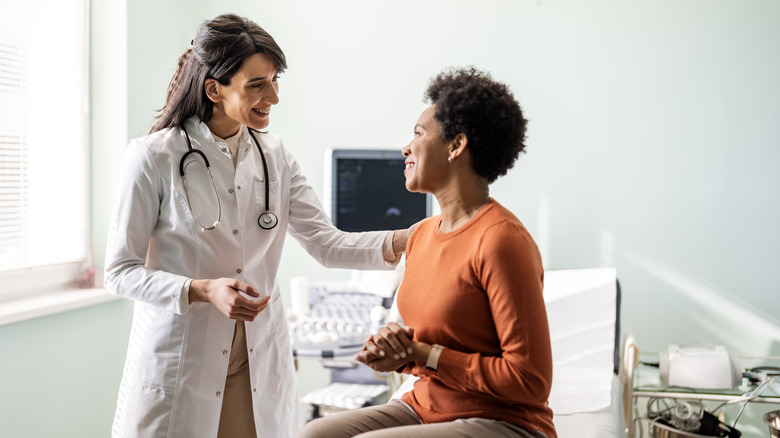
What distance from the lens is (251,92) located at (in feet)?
4.83

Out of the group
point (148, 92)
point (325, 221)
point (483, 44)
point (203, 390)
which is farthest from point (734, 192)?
point (148, 92)

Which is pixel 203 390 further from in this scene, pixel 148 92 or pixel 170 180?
pixel 148 92

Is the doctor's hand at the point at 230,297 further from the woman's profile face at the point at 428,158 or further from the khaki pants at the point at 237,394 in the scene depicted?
the woman's profile face at the point at 428,158

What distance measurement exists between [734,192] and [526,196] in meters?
0.76

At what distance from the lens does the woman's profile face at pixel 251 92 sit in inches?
57.8

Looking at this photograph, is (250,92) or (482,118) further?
(250,92)

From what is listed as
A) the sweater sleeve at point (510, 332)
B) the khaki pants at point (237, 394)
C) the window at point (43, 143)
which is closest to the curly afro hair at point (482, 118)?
the sweater sleeve at point (510, 332)

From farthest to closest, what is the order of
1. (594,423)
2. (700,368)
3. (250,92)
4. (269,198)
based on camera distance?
(700,368) < (594,423) < (269,198) < (250,92)

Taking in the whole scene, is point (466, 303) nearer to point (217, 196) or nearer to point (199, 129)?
point (217, 196)

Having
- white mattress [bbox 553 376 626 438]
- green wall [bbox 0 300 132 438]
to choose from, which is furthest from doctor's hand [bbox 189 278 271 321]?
green wall [bbox 0 300 132 438]

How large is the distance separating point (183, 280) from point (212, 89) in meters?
0.43

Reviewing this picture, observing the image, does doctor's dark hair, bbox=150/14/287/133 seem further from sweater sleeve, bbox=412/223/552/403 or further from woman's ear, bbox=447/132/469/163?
sweater sleeve, bbox=412/223/552/403

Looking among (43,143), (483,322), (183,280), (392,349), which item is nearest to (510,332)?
(483,322)

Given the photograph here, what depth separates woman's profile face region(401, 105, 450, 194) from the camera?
1.30m
